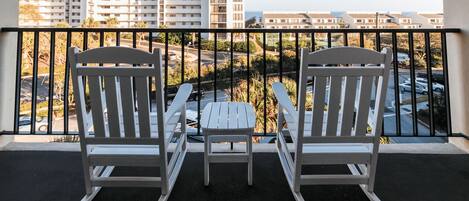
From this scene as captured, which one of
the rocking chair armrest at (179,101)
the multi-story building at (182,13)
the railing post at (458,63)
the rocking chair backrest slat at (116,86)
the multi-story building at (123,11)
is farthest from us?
the multi-story building at (123,11)

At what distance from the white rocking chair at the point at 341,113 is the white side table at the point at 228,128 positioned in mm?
259

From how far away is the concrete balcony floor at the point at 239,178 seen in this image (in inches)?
66.4

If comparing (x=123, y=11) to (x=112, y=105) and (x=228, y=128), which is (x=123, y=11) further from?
(x=228, y=128)

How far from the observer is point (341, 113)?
1.55 metres

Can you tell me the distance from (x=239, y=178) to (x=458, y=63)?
7.08 feet

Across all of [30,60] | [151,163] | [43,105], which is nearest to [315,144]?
[151,163]

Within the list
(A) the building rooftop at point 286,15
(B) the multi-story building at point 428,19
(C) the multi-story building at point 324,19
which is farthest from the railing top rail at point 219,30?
(A) the building rooftop at point 286,15

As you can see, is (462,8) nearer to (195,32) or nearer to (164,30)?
(195,32)

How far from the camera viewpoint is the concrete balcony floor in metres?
A: 1.69

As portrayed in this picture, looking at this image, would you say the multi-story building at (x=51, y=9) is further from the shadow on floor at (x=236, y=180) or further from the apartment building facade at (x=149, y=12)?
the shadow on floor at (x=236, y=180)

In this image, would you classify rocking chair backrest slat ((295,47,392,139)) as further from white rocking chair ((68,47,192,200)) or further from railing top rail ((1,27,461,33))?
railing top rail ((1,27,461,33))

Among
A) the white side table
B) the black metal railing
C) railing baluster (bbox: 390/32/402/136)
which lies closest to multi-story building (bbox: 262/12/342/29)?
the black metal railing

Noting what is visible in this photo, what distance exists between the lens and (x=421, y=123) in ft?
8.79

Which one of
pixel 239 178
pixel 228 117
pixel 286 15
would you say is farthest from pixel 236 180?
pixel 286 15
